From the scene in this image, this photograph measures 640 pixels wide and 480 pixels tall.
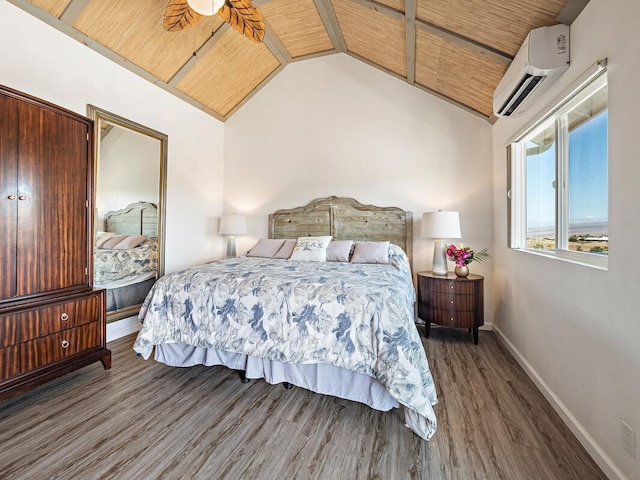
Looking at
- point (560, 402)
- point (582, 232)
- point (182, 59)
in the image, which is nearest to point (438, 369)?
point (560, 402)

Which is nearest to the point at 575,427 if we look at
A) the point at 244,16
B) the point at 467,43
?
the point at 467,43

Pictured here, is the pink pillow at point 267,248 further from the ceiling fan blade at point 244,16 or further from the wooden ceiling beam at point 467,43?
the wooden ceiling beam at point 467,43

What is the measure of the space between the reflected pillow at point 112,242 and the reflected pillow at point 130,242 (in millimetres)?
32

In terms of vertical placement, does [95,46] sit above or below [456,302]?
above

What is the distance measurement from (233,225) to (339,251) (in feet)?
5.50

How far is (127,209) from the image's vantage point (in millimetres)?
3184

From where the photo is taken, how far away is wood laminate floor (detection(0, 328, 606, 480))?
1.42 m

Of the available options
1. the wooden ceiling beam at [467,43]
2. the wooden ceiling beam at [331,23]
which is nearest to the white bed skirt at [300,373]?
the wooden ceiling beam at [467,43]

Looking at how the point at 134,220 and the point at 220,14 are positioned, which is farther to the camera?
the point at 134,220

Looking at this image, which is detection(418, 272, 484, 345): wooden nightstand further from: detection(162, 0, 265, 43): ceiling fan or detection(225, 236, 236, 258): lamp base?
detection(162, 0, 265, 43): ceiling fan

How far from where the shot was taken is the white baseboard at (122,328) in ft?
10.1

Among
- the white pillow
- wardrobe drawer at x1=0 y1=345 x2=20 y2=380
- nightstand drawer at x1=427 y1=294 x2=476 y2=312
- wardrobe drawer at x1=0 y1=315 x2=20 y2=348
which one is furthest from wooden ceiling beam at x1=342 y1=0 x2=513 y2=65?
wardrobe drawer at x1=0 y1=345 x2=20 y2=380

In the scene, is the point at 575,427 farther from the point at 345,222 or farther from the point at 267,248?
the point at 267,248

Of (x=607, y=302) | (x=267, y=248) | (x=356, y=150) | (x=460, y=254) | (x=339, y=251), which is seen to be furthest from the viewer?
(x=356, y=150)
